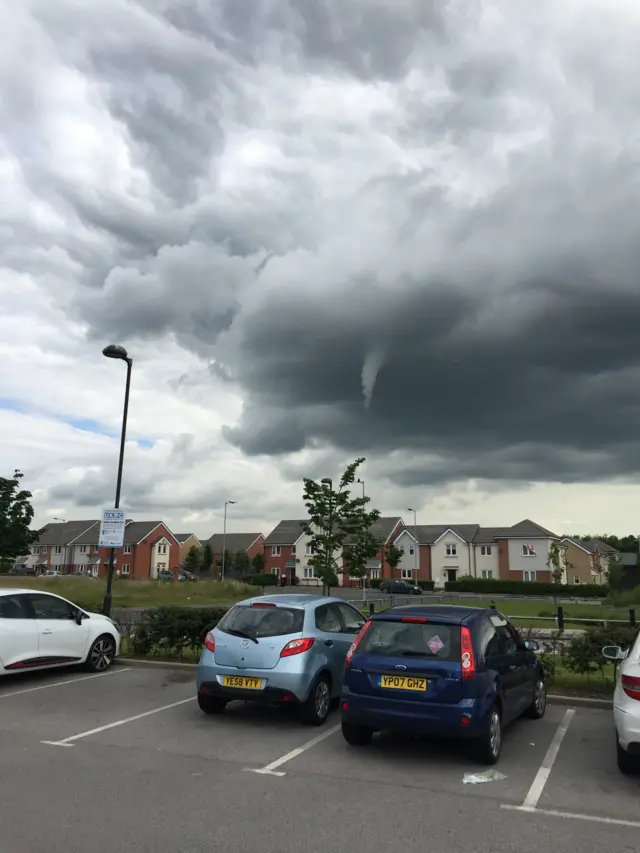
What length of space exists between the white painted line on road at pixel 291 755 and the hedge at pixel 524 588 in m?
63.3

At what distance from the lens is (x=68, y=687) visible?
10477mm

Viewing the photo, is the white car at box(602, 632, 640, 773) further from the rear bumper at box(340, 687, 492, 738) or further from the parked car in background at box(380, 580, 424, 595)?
the parked car in background at box(380, 580, 424, 595)

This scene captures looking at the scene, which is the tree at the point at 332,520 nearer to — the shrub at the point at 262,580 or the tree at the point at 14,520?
the tree at the point at 14,520

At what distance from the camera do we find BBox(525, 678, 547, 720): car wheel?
8.64m

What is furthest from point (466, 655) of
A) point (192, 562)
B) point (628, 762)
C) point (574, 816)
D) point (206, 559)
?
point (206, 559)

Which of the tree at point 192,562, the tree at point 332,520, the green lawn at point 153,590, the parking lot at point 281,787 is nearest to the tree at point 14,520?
the green lawn at point 153,590

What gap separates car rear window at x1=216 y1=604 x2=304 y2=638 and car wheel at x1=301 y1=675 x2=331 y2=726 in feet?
2.38

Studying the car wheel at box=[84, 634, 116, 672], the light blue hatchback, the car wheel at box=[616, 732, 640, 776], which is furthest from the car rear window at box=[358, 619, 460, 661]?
the car wheel at box=[84, 634, 116, 672]

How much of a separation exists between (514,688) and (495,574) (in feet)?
273

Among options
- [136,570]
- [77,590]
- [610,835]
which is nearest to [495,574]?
[136,570]

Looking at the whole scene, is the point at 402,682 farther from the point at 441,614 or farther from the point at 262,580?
the point at 262,580

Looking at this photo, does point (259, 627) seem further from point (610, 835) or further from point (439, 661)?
point (610, 835)

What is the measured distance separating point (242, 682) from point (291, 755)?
49.7 inches

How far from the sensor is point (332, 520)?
2288 centimetres
